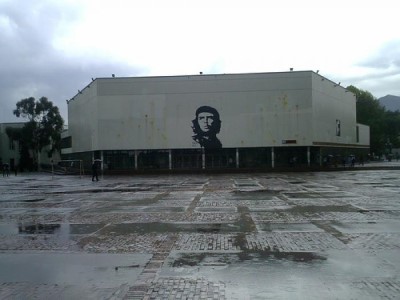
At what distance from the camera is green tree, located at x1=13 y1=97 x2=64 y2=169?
71625 millimetres

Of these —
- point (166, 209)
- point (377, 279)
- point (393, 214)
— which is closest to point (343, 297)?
point (377, 279)

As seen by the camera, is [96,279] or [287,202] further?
[287,202]

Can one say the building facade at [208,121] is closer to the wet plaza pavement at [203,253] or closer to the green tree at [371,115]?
the wet plaza pavement at [203,253]

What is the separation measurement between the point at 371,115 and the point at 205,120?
6101 cm

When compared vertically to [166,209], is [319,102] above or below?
above

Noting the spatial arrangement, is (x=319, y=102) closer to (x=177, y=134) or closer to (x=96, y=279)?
(x=177, y=134)

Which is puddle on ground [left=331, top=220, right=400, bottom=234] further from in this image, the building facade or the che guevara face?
the che guevara face

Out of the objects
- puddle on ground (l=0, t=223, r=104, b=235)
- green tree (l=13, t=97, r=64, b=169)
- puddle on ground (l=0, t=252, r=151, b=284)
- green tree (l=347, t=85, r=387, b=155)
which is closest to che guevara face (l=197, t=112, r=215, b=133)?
green tree (l=13, t=97, r=64, b=169)

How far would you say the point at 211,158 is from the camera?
181 ft

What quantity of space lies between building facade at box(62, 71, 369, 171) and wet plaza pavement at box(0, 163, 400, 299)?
40.0m

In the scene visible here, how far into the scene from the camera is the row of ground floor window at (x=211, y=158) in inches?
2159

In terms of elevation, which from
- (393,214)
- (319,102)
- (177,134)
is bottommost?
(393,214)

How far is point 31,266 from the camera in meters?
7.27

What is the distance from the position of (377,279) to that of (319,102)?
53.6 meters
